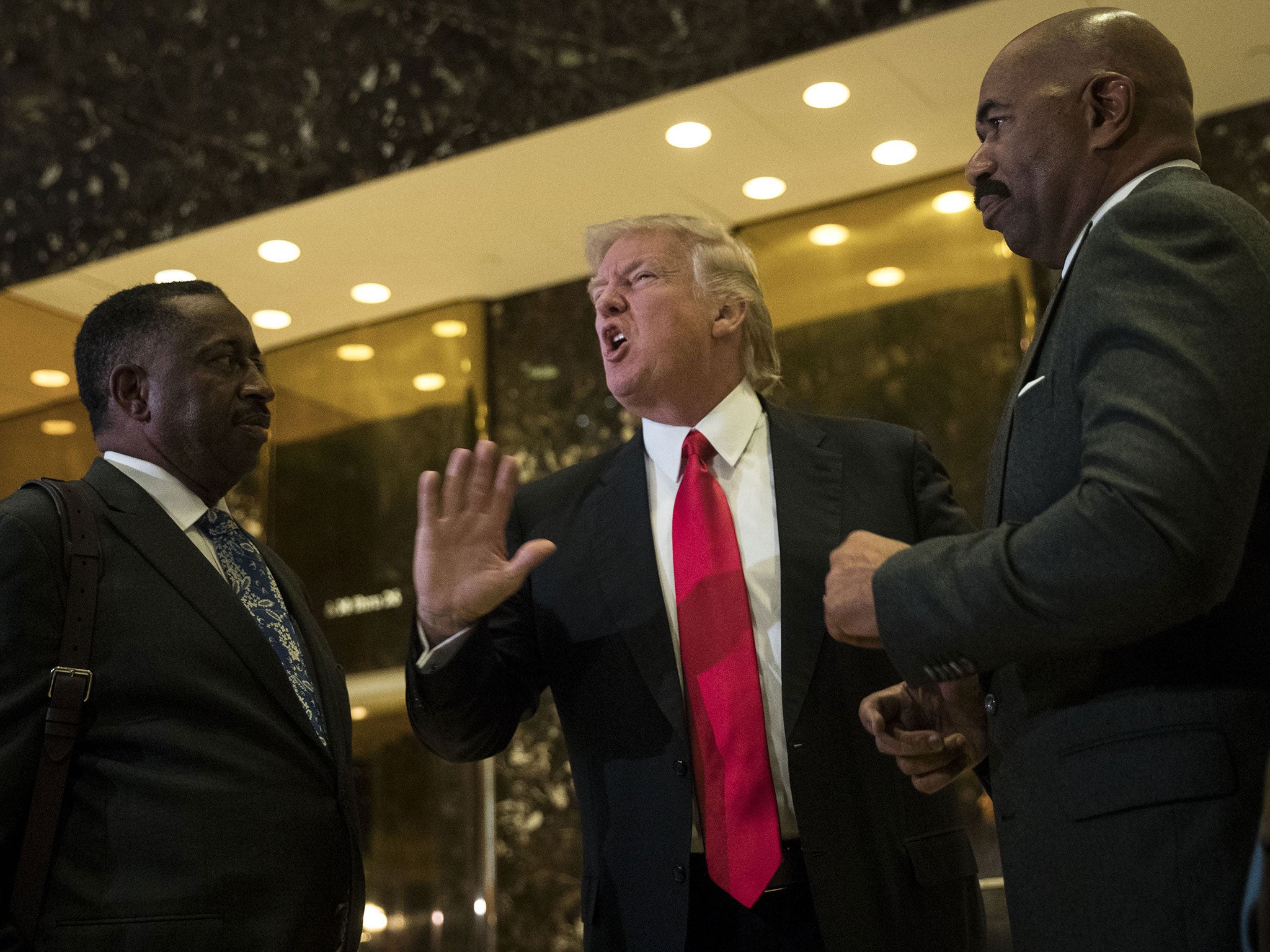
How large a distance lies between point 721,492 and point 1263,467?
3.71ft

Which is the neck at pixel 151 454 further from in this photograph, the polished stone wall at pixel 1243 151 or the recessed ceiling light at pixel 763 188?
the polished stone wall at pixel 1243 151

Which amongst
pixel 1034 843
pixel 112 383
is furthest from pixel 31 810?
pixel 1034 843

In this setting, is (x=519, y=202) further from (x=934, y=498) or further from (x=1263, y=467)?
(x=1263, y=467)

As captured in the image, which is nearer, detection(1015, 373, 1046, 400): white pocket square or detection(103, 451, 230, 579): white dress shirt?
detection(1015, 373, 1046, 400): white pocket square

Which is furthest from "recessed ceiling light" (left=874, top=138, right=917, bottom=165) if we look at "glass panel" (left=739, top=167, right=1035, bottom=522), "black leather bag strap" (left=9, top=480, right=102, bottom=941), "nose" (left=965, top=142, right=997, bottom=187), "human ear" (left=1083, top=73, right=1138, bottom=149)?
"black leather bag strap" (left=9, top=480, right=102, bottom=941)

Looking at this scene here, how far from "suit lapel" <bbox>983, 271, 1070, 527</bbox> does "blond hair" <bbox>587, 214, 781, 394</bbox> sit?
1.13m

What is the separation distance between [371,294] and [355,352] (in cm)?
33

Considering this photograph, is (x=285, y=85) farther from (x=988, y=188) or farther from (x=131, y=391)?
(x=988, y=188)

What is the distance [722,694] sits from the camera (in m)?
2.22

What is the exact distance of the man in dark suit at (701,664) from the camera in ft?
6.96

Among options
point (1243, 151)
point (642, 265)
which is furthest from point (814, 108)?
point (642, 265)

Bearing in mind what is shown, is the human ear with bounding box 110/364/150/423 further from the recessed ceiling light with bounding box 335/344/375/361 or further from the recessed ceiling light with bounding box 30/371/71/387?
the recessed ceiling light with bounding box 30/371/71/387

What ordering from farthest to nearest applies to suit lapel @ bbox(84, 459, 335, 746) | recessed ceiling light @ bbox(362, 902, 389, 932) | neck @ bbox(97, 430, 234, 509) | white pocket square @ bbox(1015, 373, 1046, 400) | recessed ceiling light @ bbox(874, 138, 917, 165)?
recessed ceiling light @ bbox(362, 902, 389, 932)
recessed ceiling light @ bbox(874, 138, 917, 165)
neck @ bbox(97, 430, 234, 509)
suit lapel @ bbox(84, 459, 335, 746)
white pocket square @ bbox(1015, 373, 1046, 400)

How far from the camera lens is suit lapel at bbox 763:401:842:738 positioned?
7.31ft
